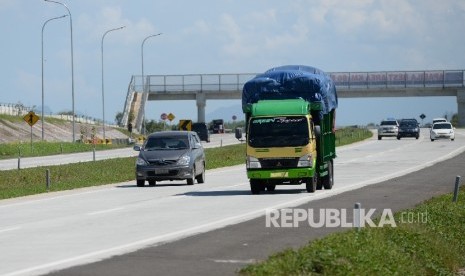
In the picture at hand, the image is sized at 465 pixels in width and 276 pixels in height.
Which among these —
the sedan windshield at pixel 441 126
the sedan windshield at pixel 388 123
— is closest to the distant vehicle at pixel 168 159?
the sedan windshield at pixel 441 126

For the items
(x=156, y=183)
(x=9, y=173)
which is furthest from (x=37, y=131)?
(x=156, y=183)

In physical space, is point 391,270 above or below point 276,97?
below

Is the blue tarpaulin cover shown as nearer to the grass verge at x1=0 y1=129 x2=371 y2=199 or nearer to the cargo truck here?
the cargo truck

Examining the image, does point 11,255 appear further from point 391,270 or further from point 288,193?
point 288,193

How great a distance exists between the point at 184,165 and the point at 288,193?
22.6 feet

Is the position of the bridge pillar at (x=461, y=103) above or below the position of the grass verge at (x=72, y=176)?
above

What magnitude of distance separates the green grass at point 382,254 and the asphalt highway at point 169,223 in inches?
42.3

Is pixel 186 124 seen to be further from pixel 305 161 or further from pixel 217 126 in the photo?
pixel 217 126

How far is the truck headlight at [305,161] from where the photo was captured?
34.3 meters

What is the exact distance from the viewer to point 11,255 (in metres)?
18.9

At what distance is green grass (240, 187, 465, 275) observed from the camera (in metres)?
15.3

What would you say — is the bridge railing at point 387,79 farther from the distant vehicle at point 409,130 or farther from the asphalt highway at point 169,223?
the asphalt highway at point 169,223

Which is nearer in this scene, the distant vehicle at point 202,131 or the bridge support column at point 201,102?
the distant vehicle at point 202,131

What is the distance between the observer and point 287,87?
35.9 m
